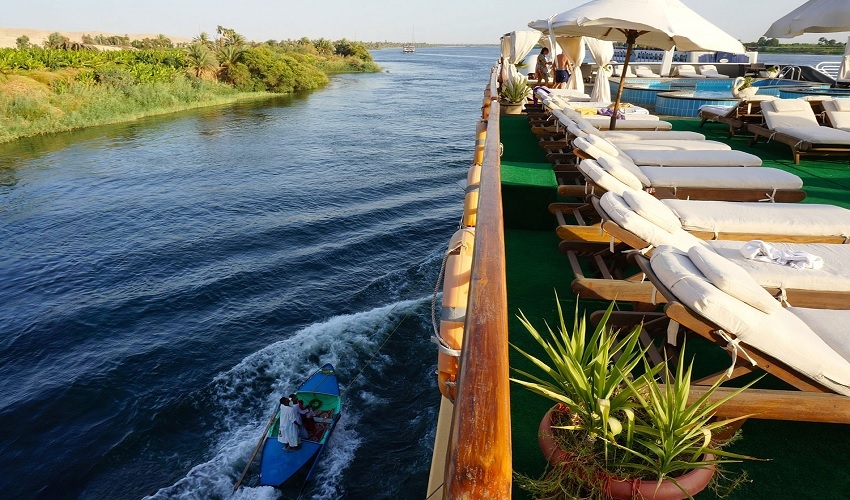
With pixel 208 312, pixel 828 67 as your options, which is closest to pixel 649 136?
pixel 208 312

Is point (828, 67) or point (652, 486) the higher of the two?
point (828, 67)

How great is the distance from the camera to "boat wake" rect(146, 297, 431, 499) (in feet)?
27.2

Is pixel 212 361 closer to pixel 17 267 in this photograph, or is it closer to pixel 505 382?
pixel 17 267

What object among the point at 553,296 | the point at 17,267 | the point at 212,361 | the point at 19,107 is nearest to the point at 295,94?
the point at 19,107

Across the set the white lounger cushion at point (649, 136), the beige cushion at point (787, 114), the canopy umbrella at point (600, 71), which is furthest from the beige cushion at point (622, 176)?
the canopy umbrella at point (600, 71)

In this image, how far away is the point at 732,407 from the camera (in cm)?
214

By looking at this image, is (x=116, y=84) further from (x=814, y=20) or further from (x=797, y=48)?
(x=797, y=48)

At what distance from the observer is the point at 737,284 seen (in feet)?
8.16

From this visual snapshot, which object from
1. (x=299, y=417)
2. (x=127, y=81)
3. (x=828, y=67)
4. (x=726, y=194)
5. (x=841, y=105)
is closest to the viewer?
(x=726, y=194)

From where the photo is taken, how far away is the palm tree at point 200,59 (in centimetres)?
4797

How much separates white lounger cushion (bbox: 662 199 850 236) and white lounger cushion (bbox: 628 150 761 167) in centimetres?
184

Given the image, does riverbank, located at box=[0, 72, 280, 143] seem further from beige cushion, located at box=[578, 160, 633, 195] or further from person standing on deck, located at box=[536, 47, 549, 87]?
beige cushion, located at box=[578, 160, 633, 195]

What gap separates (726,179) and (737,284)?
132 inches

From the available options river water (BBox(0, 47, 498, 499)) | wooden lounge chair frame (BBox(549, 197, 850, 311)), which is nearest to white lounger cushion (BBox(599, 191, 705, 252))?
wooden lounge chair frame (BBox(549, 197, 850, 311))
